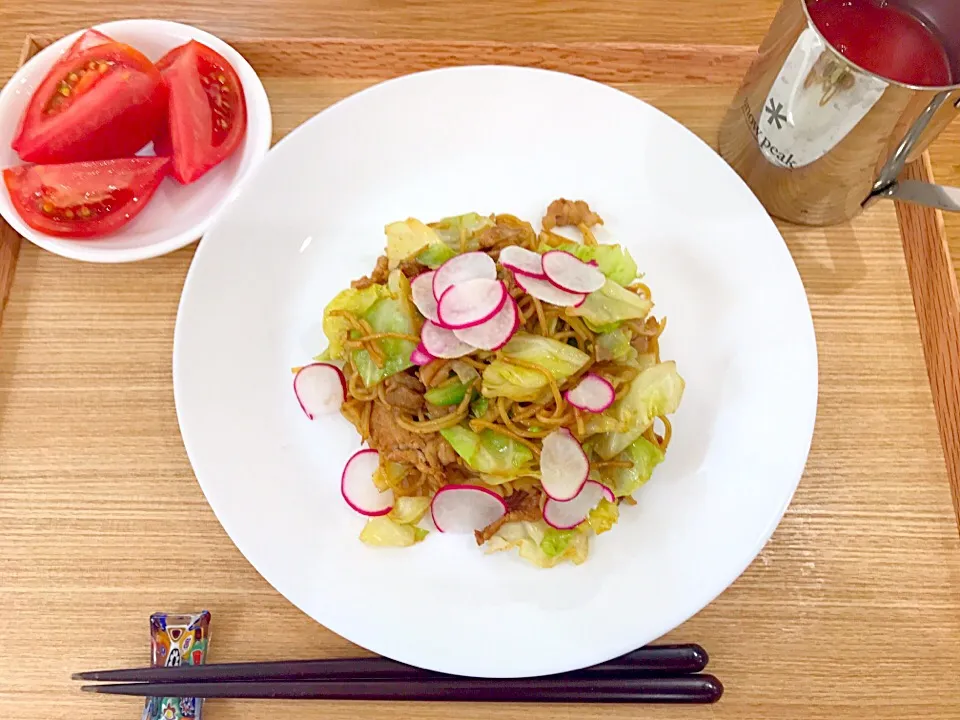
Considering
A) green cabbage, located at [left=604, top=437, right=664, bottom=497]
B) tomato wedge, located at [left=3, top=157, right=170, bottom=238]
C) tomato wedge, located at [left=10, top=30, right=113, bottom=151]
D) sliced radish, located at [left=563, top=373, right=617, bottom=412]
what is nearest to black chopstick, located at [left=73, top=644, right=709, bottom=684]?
green cabbage, located at [left=604, top=437, right=664, bottom=497]

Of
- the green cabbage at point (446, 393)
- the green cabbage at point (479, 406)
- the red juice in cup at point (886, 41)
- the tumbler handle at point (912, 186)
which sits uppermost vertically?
the red juice in cup at point (886, 41)

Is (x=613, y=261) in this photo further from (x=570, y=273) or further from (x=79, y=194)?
(x=79, y=194)

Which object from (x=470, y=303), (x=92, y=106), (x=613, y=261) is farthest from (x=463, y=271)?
(x=92, y=106)

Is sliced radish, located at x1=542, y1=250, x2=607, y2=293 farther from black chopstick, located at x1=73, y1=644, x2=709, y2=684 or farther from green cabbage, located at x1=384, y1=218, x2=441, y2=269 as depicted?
black chopstick, located at x1=73, y1=644, x2=709, y2=684

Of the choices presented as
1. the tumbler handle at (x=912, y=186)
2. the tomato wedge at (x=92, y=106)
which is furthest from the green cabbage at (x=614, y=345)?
→ the tomato wedge at (x=92, y=106)

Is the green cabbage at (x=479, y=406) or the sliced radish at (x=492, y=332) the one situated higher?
the sliced radish at (x=492, y=332)

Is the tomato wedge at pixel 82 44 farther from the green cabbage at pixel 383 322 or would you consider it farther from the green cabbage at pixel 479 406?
the green cabbage at pixel 479 406
